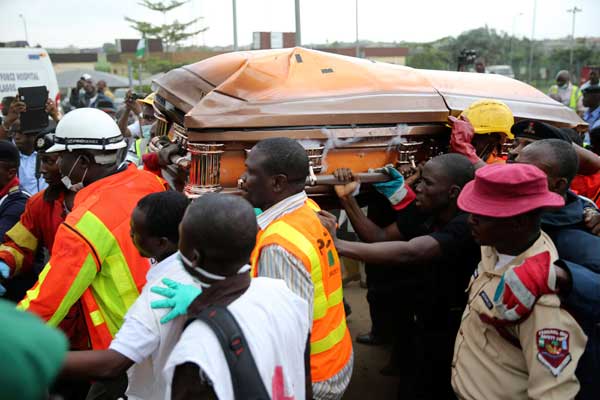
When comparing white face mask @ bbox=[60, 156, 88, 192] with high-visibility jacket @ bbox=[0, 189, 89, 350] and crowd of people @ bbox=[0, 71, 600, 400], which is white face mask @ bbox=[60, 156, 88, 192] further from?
high-visibility jacket @ bbox=[0, 189, 89, 350]

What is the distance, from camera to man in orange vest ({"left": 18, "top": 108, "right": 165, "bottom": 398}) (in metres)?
2.23

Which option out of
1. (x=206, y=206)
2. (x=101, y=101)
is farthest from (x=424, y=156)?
(x=101, y=101)

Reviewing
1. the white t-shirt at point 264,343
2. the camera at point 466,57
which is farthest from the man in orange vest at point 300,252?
the camera at point 466,57

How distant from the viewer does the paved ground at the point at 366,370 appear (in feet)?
12.3

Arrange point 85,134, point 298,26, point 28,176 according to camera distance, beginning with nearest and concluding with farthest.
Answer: point 85,134
point 28,176
point 298,26

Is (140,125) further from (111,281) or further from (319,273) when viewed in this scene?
(319,273)

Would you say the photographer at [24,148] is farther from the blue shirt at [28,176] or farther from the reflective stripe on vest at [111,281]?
the reflective stripe on vest at [111,281]

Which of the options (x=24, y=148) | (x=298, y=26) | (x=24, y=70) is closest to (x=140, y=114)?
(x=24, y=148)

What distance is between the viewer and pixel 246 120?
2775 millimetres

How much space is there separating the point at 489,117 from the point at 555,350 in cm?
160

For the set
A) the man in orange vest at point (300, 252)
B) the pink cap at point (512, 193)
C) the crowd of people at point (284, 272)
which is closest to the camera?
the crowd of people at point (284, 272)

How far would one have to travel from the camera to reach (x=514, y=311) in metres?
1.85

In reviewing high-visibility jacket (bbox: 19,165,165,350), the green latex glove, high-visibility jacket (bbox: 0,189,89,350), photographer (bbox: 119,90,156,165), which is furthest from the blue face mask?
the green latex glove

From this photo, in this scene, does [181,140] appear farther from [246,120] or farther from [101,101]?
[101,101]
